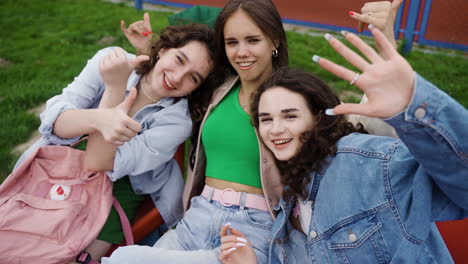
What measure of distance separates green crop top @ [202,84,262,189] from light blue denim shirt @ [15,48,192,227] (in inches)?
5.9

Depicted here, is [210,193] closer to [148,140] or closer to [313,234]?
[148,140]

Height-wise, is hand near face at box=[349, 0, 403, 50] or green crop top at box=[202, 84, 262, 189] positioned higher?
hand near face at box=[349, 0, 403, 50]

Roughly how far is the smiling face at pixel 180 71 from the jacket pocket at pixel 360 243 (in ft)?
3.60

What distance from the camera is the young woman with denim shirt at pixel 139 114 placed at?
1883 millimetres

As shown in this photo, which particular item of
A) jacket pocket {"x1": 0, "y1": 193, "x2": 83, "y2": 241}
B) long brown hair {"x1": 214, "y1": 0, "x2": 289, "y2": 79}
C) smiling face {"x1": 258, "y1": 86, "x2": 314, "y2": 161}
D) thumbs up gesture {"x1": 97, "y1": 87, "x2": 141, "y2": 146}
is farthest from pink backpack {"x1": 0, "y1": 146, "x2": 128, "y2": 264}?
long brown hair {"x1": 214, "y1": 0, "x2": 289, "y2": 79}

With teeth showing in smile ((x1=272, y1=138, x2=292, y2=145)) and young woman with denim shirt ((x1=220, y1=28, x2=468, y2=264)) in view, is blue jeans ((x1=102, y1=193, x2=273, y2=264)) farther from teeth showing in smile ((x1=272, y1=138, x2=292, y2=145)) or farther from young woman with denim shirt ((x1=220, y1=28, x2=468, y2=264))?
teeth showing in smile ((x1=272, y1=138, x2=292, y2=145))

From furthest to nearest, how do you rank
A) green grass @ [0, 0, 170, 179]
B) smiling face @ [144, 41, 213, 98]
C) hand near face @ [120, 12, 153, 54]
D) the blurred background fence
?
the blurred background fence, green grass @ [0, 0, 170, 179], hand near face @ [120, 12, 153, 54], smiling face @ [144, 41, 213, 98]

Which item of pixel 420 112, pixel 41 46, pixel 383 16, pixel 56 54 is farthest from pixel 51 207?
pixel 41 46

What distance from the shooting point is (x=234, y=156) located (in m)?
2.11

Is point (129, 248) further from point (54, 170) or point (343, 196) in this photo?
point (343, 196)

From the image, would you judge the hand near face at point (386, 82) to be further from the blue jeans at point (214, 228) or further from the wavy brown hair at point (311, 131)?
the blue jeans at point (214, 228)

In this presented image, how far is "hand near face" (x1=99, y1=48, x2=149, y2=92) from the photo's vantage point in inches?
72.0

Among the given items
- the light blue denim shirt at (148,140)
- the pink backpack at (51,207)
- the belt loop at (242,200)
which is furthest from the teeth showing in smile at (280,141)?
the pink backpack at (51,207)

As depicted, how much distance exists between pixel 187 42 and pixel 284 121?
0.80 meters
